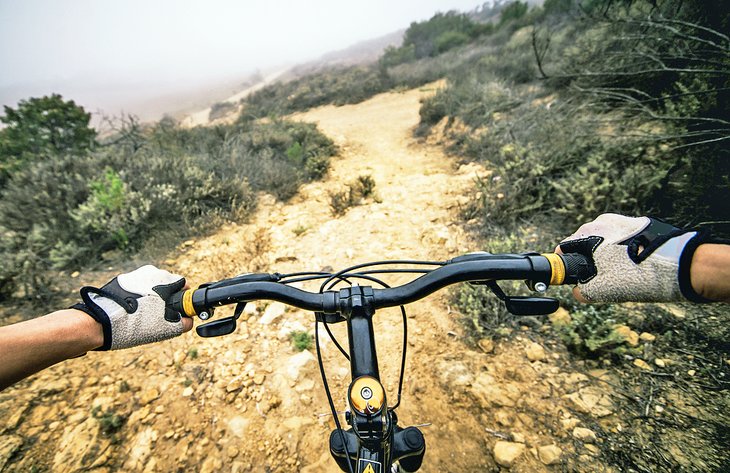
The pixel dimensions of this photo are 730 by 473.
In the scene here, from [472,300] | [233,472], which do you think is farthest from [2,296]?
[472,300]

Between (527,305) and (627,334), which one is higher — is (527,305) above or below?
above

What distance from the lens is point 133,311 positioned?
1160 mm

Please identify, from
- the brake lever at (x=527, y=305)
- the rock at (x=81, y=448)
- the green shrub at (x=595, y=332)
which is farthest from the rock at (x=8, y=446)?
the green shrub at (x=595, y=332)

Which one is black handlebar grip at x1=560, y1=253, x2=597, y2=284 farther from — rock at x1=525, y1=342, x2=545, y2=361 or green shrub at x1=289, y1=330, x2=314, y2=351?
green shrub at x1=289, y1=330, x2=314, y2=351

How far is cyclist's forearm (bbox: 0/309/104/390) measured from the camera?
3.08 ft

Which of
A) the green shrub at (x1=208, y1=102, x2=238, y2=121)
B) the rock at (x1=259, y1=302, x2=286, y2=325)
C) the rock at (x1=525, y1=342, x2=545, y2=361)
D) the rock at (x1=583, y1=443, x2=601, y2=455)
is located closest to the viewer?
the rock at (x1=583, y1=443, x2=601, y2=455)

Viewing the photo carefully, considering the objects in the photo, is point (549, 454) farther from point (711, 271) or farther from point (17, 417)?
point (17, 417)

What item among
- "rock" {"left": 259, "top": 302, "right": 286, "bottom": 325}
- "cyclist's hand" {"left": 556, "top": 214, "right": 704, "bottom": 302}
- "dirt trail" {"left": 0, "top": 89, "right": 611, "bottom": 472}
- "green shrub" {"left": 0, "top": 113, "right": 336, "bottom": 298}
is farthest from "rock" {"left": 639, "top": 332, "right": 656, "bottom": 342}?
"green shrub" {"left": 0, "top": 113, "right": 336, "bottom": 298}

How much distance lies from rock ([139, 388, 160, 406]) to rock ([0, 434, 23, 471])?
65cm

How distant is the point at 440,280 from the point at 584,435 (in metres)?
1.70

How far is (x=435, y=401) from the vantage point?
Answer: 7.17 feet

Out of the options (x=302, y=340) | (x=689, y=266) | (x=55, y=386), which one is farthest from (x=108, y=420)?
(x=689, y=266)

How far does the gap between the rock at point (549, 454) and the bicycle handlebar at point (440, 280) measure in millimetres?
1377

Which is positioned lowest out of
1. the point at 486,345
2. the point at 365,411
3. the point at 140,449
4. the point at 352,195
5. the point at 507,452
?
the point at 507,452
